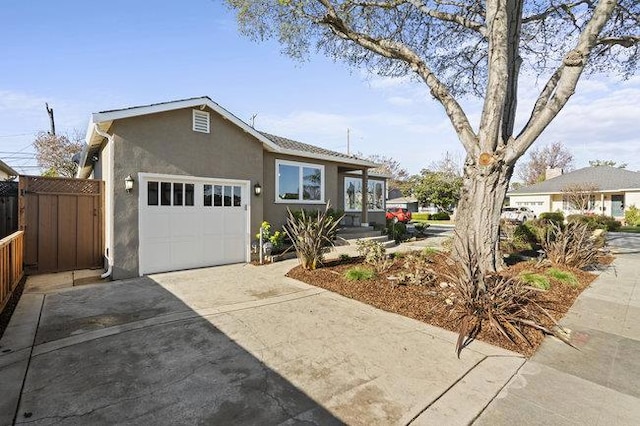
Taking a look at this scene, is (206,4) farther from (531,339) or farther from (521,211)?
(521,211)

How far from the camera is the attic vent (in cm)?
827

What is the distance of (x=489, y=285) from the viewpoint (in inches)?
184

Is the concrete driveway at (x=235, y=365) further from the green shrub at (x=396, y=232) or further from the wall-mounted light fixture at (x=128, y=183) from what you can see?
the green shrub at (x=396, y=232)

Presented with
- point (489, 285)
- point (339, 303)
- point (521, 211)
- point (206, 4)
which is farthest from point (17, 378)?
point (521, 211)

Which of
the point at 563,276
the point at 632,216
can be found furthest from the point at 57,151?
the point at 632,216

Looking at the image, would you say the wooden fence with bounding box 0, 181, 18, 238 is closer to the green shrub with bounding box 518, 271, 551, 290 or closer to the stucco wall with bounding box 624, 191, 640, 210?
the green shrub with bounding box 518, 271, 551, 290

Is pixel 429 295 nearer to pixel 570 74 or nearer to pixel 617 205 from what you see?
pixel 570 74

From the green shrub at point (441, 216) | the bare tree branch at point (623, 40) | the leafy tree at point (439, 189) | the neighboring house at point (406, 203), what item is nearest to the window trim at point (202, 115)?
the bare tree branch at point (623, 40)

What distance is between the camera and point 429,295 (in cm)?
558

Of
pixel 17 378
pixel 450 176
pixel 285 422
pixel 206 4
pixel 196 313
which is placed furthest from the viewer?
pixel 450 176

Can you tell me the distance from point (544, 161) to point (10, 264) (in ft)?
186

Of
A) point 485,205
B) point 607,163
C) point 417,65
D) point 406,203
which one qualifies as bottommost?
point 485,205

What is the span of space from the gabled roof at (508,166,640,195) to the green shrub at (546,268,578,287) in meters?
27.3

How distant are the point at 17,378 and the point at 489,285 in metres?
5.57
